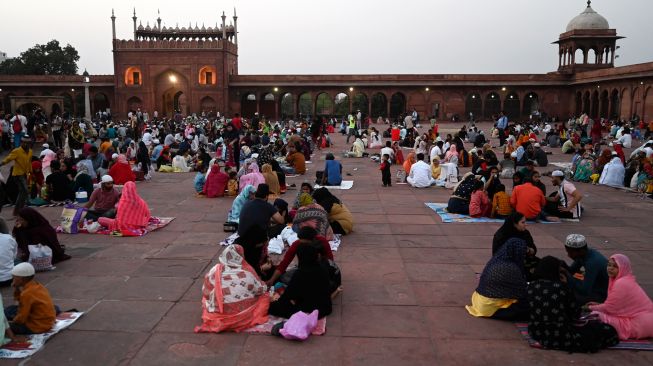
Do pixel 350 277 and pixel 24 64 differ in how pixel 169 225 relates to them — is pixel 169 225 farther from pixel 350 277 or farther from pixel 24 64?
pixel 24 64

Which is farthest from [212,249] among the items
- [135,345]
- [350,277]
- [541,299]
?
[541,299]

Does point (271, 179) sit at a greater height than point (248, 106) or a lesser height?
lesser

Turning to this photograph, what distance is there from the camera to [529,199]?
8.02 metres

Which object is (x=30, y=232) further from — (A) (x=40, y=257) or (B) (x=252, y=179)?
(B) (x=252, y=179)

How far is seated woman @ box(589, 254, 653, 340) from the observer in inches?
165

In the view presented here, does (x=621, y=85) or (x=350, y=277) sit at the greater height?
Answer: (x=621, y=85)

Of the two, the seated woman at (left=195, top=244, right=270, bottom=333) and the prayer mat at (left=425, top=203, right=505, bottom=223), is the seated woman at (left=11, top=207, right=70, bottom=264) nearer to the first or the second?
the seated woman at (left=195, top=244, right=270, bottom=333)

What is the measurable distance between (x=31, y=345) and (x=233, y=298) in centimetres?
144

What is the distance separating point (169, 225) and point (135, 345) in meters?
4.07

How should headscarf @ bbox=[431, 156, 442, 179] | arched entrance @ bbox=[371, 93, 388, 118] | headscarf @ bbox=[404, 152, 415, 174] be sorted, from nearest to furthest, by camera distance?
1. headscarf @ bbox=[431, 156, 442, 179]
2. headscarf @ bbox=[404, 152, 415, 174]
3. arched entrance @ bbox=[371, 93, 388, 118]

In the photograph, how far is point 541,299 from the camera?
161 inches

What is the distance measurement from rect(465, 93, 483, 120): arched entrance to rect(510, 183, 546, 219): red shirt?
30424 mm

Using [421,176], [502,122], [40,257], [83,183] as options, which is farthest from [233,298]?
[502,122]

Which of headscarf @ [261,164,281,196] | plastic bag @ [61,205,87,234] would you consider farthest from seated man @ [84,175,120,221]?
headscarf @ [261,164,281,196]
